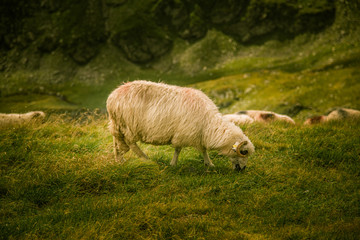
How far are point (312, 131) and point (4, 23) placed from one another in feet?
179

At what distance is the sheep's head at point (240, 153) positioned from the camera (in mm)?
6741

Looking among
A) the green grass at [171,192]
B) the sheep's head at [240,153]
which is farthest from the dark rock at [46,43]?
the sheep's head at [240,153]

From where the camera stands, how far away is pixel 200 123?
6918 mm

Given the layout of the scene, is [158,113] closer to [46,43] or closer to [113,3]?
[46,43]

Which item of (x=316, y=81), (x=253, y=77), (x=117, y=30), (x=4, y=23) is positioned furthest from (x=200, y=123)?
(x=4, y=23)

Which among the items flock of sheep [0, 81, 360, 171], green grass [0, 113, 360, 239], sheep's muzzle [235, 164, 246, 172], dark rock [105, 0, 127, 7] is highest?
dark rock [105, 0, 127, 7]

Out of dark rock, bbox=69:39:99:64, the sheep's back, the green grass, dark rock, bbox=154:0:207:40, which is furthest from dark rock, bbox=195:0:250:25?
the sheep's back

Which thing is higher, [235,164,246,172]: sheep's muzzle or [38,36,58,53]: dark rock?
[235,164,246,172]: sheep's muzzle

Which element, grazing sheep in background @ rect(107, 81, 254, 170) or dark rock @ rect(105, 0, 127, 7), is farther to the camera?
dark rock @ rect(105, 0, 127, 7)

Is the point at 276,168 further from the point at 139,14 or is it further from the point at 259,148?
the point at 139,14

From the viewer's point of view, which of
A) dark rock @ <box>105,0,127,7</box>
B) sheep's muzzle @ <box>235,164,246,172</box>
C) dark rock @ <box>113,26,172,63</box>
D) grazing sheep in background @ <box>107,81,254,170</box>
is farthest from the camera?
dark rock @ <box>105,0,127,7</box>

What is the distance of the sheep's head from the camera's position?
22.1 feet

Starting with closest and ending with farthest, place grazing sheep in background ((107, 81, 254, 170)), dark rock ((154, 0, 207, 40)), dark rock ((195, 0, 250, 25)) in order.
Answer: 1. grazing sheep in background ((107, 81, 254, 170))
2. dark rock ((154, 0, 207, 40))
3. dark rock ((195, 0, 250, 25))

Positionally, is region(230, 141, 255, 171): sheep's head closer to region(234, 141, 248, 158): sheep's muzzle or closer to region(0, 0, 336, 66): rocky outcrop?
region(234, 141, 248, 158): sheep's muzzle
